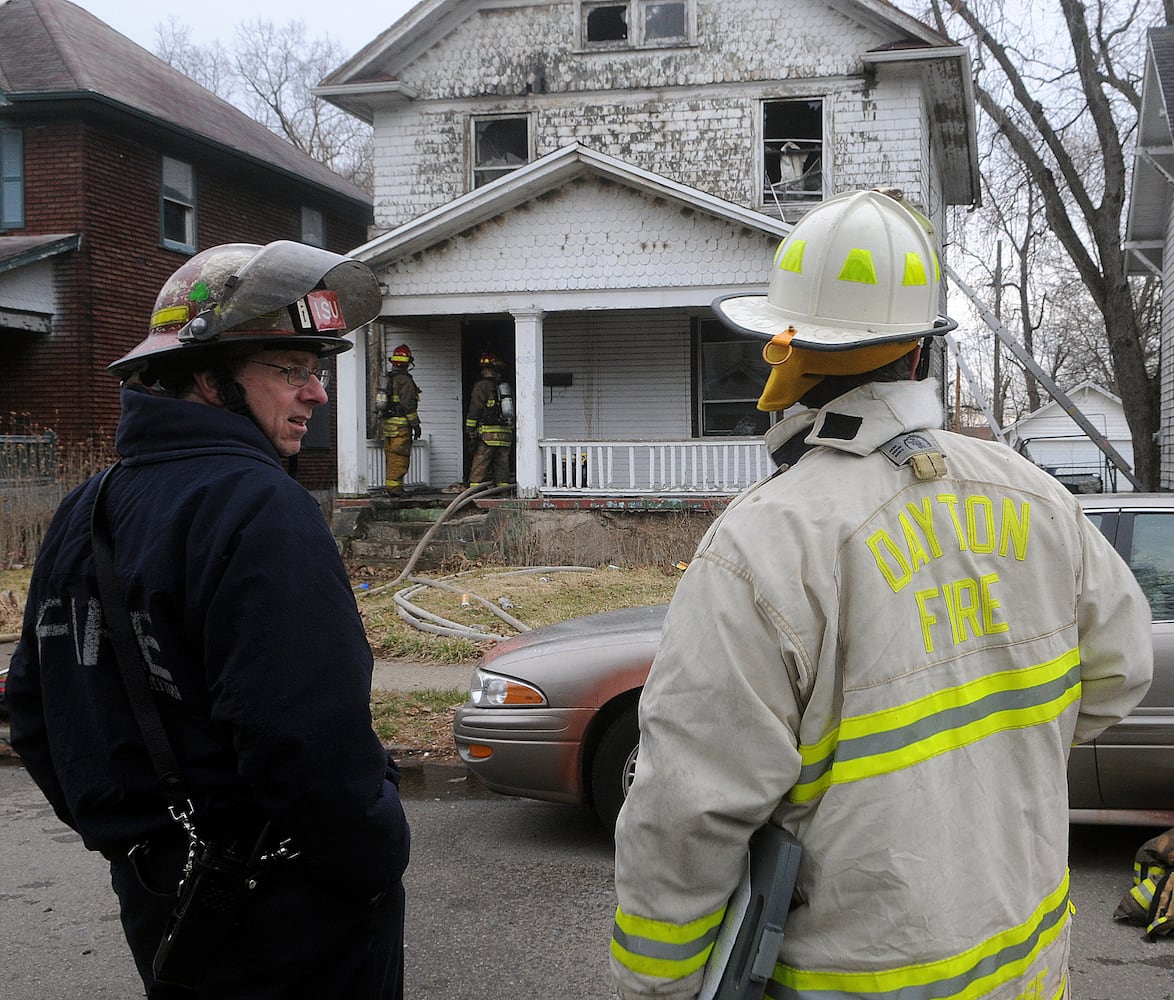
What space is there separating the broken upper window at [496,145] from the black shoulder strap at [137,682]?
16376mm

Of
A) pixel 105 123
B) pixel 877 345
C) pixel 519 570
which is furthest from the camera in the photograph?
pixel 105 123

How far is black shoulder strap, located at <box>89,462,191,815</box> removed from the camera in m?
1.92

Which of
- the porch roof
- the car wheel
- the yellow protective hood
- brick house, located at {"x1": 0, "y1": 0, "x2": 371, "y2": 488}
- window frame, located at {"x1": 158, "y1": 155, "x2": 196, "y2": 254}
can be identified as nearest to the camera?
the yellow protective hood

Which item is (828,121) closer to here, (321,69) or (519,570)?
(519,570)

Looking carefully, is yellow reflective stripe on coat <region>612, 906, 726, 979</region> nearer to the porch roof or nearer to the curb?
the curb

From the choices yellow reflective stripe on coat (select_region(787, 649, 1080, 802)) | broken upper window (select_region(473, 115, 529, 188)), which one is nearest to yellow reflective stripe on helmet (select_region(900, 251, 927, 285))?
yellow reflective stripe on coat (select_region(787, 649, 1080, 802))

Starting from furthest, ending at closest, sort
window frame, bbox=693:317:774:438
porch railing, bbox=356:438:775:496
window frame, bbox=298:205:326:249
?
window frame, bbox=298:205:326:249
window frame, bbox=693:317:774:438
porch railing, bbox=356:438:775:496

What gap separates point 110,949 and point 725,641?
3484mm

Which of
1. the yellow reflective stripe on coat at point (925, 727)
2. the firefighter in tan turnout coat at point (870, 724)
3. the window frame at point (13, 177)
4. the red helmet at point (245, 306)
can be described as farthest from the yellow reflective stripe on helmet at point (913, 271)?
the window frame at point (13, 177)

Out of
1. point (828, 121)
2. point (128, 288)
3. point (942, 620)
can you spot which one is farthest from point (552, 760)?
point (128, 288)

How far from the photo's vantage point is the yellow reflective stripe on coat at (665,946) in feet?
5.23

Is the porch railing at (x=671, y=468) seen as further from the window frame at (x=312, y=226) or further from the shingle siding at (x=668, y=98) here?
the window frame at (x=312, y=226)

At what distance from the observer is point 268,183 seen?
2266cm

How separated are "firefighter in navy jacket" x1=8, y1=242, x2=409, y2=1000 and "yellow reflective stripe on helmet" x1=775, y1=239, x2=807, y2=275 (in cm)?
92
